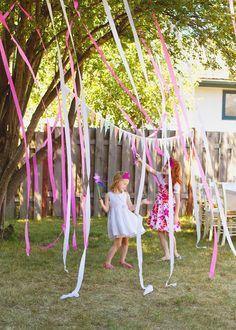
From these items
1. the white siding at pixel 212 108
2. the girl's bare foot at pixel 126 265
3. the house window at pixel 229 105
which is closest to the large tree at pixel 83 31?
the girl's bare foot at pixel 126 265

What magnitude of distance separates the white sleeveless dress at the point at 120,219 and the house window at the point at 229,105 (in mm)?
14987

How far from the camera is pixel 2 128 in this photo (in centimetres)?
825

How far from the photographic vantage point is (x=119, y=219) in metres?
6.59

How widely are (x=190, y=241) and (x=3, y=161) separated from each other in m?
2.89

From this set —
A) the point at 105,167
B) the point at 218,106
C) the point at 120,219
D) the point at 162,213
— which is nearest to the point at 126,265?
the point at 120,219


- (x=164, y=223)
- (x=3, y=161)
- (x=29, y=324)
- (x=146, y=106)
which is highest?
(x=146, y=106)

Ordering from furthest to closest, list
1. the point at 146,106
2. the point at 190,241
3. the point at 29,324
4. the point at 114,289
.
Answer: the point at 146,106 → the point at 190,241 → the point at 114,289 → the point at 29,324

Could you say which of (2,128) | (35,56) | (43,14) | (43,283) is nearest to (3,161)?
(2,128)

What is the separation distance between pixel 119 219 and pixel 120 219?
0.01 m

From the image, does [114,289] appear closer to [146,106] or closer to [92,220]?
[92,220]

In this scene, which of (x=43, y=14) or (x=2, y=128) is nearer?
(x=43, y=14)

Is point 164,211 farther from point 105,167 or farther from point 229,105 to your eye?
point 229,105

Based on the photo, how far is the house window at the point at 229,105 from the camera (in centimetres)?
2111

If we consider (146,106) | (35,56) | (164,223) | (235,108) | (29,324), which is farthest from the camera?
(235,108)
